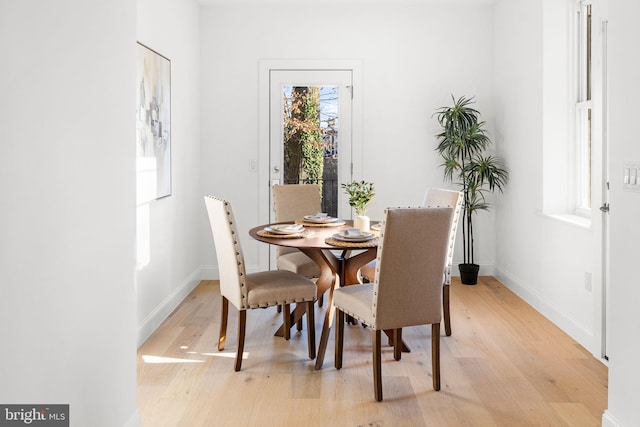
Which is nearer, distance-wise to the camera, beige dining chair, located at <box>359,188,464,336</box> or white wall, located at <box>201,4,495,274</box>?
beige dining chair, located at <box>359,188,464,336</box>

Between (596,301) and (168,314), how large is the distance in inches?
121


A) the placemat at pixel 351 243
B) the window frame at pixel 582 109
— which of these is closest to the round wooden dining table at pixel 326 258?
the placemat at pixel 351 243

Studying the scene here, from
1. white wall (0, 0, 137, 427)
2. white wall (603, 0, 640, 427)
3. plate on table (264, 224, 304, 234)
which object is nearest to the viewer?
white wall (0, 0, 137, 427)

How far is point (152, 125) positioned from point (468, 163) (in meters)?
Result: 3.15

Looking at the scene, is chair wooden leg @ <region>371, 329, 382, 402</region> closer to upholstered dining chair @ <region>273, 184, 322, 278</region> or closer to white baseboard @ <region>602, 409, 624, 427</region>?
white baseboard @ <region>602, 409, 624, 427</region>

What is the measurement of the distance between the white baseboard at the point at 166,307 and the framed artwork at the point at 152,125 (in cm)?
83

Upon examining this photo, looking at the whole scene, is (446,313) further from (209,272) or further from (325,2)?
(325,2)

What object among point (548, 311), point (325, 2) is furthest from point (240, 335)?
point (325, 2)

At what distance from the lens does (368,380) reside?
299 centimetres

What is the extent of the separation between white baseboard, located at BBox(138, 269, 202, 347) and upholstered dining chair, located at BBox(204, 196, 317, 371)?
0.69 meters

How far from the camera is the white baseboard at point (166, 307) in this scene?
368 centimetres

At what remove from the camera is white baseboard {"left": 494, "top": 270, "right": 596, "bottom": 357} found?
3.55 m

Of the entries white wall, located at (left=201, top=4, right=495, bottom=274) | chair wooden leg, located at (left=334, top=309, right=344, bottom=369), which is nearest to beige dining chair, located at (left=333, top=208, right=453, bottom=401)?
chair wooden leg, located at (left=334, top=309, right=344, bottom=369)

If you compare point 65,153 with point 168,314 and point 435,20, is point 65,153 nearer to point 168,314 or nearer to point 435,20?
point 168,314
